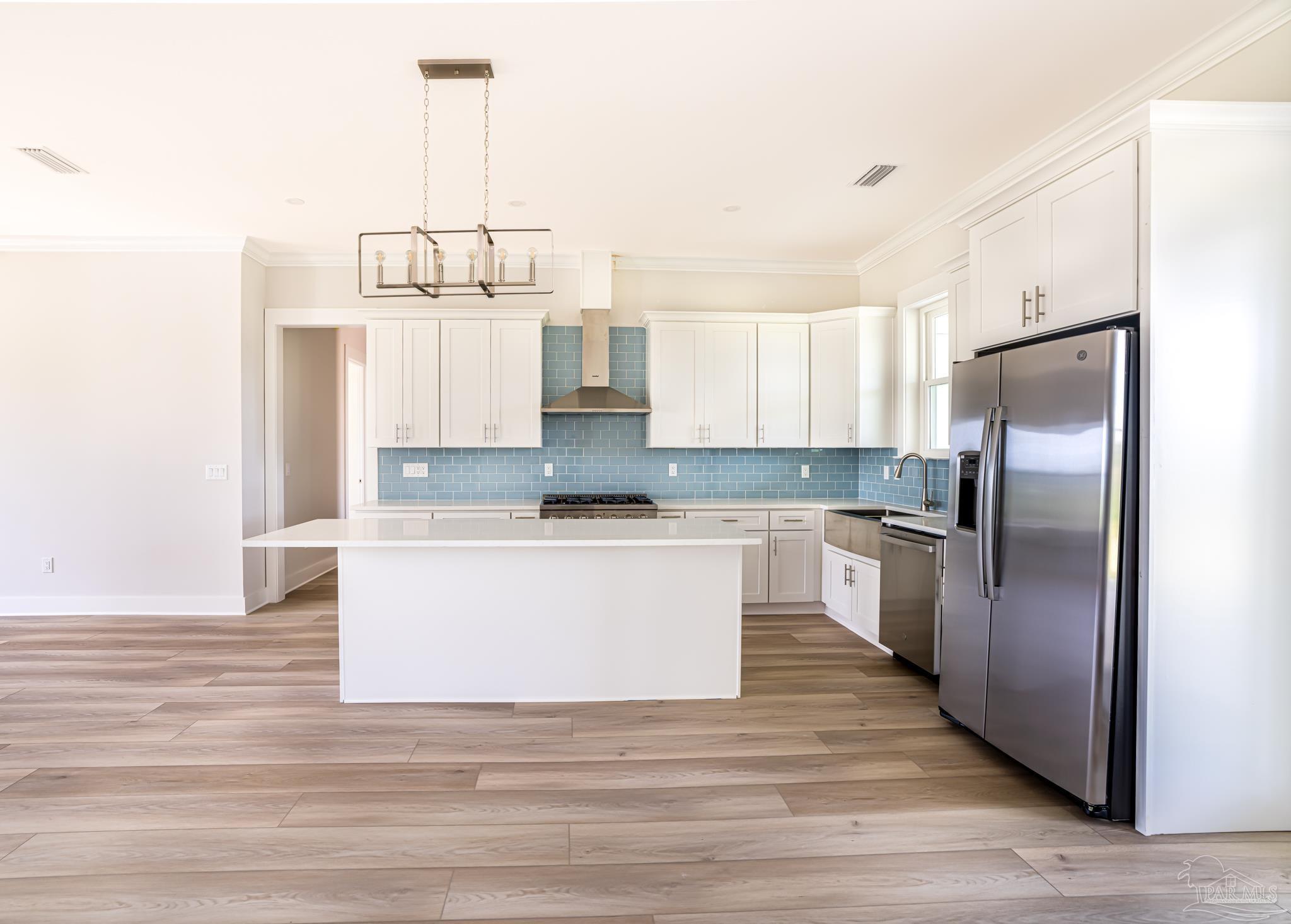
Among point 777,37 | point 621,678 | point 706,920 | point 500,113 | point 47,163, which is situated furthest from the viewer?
point 47,163

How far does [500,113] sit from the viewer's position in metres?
3.17

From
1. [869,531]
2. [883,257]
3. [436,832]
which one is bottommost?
[436,832]

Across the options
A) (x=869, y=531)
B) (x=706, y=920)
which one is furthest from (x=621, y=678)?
(x=869, y=531)

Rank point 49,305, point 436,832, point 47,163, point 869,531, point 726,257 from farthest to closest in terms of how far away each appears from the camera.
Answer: point 726,257
point 49,305
point 869,531
point 47,163
point 436,832

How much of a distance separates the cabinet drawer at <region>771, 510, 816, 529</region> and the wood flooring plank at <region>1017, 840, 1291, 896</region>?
314cm

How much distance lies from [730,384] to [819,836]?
365cm

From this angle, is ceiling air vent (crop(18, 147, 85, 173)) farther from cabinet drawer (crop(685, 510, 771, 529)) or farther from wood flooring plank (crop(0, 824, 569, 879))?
cabinet drawer (crop(685, 510, 771, 529))

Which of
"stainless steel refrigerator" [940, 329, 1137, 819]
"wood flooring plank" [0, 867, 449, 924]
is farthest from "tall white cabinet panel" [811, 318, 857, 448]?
"wood flooring plank" [0, 867, 449, 924]

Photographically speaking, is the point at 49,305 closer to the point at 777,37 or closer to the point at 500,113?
the point at 500,113

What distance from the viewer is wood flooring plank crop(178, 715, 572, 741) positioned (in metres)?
3.01

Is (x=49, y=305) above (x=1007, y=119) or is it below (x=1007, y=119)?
below

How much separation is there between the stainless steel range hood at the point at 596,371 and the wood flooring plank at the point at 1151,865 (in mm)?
3812

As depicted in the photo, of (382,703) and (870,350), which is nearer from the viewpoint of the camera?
(382,703)

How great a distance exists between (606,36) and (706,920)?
2.93 meters
